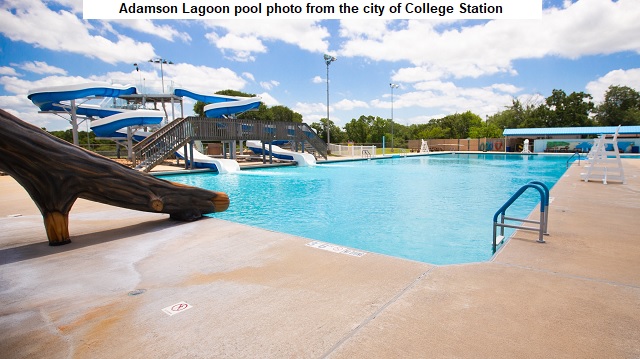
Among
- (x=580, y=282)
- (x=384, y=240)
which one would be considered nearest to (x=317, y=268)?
(x=580, y=282)

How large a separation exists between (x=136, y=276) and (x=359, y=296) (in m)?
2.47

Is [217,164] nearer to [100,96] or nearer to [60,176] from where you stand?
[100,96]

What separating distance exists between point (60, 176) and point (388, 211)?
23.5 feet

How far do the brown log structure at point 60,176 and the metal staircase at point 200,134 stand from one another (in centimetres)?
1228

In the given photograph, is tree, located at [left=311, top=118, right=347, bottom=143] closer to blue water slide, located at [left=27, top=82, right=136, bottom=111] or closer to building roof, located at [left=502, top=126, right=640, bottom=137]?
building roof, located at [left=502, top=126, right=640, bottom=137]

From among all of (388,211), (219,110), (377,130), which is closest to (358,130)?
(377,130)

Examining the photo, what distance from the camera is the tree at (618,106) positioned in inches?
2141

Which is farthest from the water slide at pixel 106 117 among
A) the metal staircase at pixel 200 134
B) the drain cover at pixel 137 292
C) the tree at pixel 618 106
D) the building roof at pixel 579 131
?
the tree at pixel 618 106

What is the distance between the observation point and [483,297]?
308 centimetres

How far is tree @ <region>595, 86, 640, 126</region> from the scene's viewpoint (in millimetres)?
54375

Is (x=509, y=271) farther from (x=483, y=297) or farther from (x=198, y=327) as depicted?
(x=198, y=327)

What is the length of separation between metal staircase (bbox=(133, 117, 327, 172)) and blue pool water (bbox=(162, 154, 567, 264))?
329 centimetres

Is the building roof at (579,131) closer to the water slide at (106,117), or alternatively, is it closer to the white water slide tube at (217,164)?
the white water slide tube at (217,164)

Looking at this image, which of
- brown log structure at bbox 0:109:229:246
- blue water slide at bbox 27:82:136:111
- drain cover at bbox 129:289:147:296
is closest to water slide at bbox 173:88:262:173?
blue water slide at bbox 27:82:136:111
